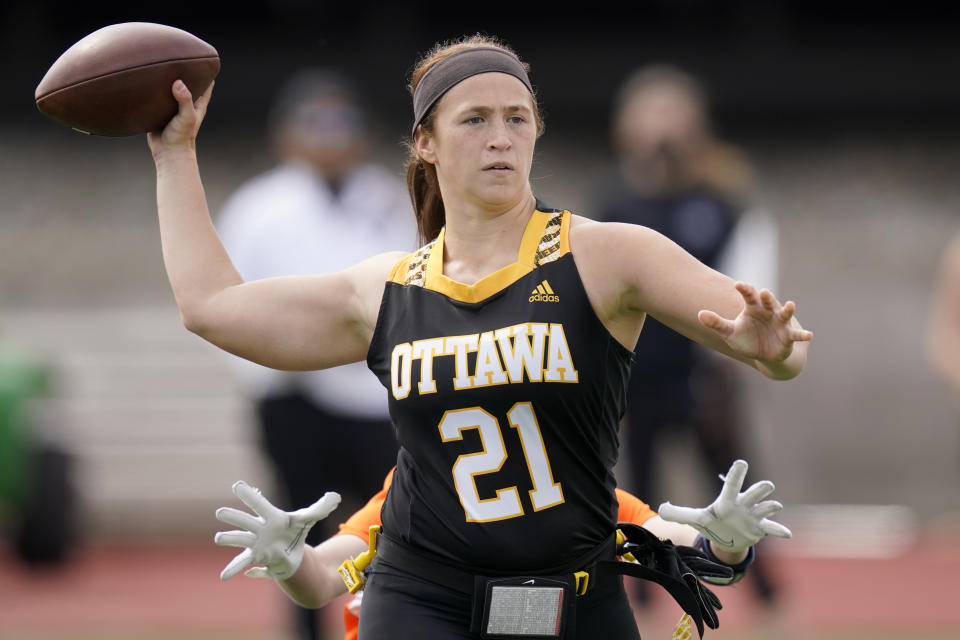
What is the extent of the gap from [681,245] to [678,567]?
12.7ft

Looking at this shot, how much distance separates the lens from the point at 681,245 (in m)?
7.09

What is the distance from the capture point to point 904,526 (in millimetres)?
11336

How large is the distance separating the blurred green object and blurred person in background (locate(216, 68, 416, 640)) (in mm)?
3924

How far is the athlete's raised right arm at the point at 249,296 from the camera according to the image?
349 cm

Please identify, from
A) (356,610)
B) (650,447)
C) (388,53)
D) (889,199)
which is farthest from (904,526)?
(356,610)

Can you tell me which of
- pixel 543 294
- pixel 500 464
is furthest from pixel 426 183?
pixel 500 464

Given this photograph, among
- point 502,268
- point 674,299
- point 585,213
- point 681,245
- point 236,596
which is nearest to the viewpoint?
point 674,299

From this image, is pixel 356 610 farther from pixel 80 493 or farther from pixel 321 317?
pixel 80 493

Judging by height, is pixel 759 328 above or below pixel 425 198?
below

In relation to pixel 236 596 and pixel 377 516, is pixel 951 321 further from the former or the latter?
pixel 236 596

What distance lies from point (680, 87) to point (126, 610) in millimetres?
4499

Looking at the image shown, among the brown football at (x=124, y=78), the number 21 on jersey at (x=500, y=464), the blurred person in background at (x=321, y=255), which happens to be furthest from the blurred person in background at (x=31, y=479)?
the number 21 on jersey at (x=500, y=464)

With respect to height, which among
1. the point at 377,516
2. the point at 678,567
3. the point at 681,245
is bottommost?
the point at 678,567

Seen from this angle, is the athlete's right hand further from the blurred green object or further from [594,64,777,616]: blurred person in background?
the blurred green object
